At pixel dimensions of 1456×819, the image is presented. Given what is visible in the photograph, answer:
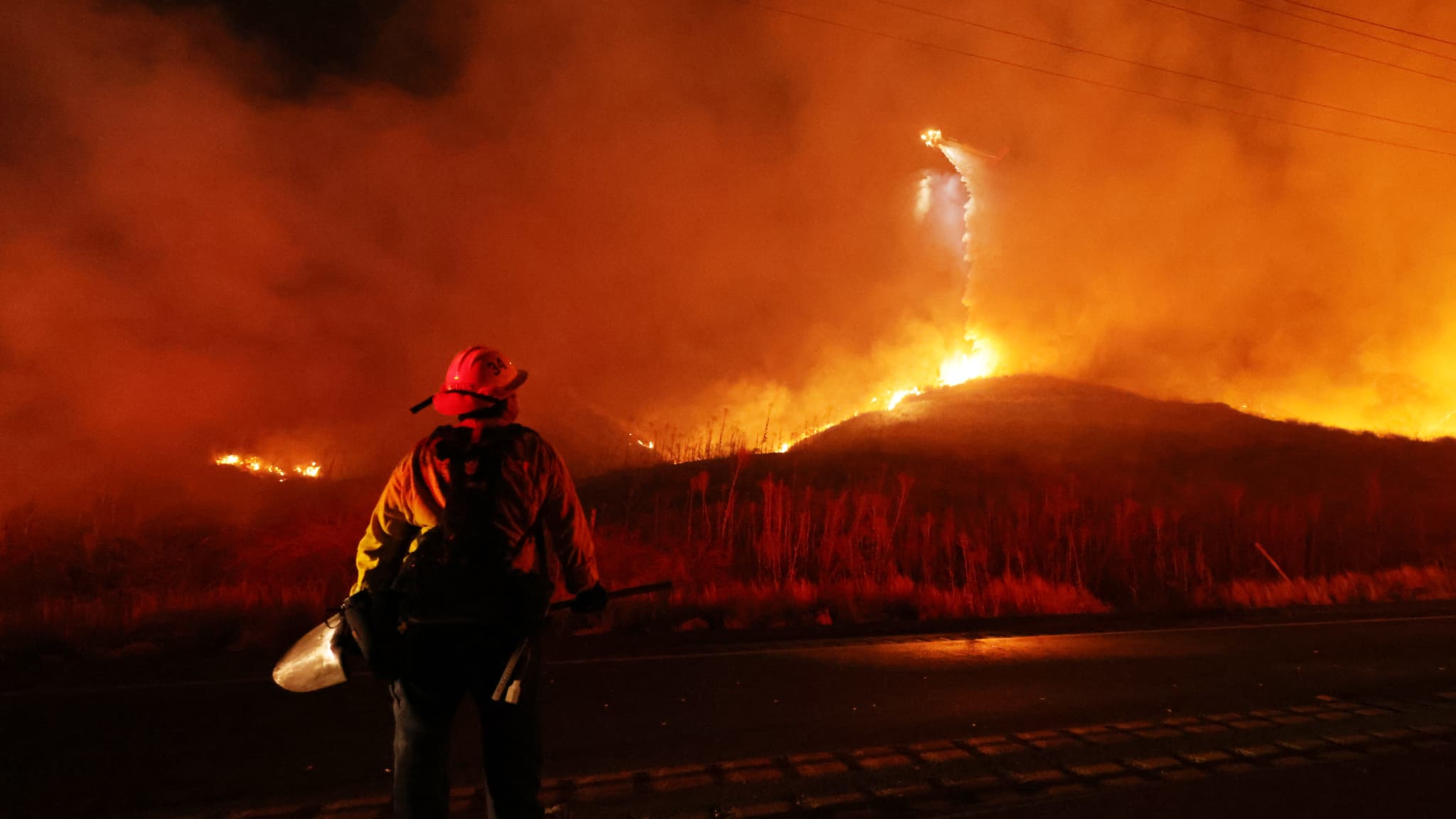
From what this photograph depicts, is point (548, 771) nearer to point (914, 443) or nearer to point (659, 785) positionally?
point (659, 785)

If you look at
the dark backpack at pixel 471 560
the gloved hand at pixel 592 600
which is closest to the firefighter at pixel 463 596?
the dark backpack at pixel 471 560

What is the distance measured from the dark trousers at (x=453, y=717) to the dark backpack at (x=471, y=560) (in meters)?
0.08

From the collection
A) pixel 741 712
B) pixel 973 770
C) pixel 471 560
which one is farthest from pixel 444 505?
pixel 741 712

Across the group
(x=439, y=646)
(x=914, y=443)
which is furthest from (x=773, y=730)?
(x=914, y=443)

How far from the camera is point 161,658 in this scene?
7.71 meters

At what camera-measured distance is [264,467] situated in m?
28.7

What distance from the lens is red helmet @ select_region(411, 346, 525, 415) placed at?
10.4 ft

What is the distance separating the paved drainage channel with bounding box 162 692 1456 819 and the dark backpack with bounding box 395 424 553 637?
163 centimetres

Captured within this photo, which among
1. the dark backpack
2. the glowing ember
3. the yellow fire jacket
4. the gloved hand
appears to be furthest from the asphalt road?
the glowing ember

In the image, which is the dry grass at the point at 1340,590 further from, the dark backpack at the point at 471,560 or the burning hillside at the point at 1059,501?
the dark backpack at the point at 471,560

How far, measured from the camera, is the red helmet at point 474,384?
10.4 ft

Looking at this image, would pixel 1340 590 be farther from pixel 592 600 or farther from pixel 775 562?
pixel 592 600

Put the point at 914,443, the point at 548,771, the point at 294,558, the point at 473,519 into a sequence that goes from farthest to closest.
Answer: the point at 914,443
the point at 294,558
the point at 548,771
the point at 473,519

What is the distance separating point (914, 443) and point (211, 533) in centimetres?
2580
